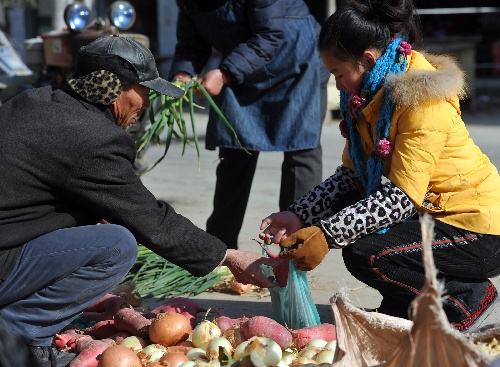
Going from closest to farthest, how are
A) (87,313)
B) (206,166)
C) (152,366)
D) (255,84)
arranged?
(152,366) → (87,313) → (255,84) → (206,166)

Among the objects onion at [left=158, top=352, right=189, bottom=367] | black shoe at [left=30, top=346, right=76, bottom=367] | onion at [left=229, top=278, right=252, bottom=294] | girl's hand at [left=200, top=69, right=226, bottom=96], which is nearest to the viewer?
onion at [left=158, top=352, right=189, bottom=367]

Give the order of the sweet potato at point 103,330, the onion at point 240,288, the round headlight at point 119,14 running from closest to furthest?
the sweet potato at point 103,330
the onion at point 240,288
the round headlight at point 119,14

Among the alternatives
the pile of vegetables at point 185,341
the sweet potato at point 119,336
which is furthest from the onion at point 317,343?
the sweet potato at point 119,336

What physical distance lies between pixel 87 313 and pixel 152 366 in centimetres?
83

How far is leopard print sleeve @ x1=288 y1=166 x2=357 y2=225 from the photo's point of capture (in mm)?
3557

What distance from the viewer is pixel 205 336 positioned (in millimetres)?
3145

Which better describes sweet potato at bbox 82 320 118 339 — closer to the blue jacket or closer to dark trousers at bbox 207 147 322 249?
dark trousers at bbox 207 147 322 249

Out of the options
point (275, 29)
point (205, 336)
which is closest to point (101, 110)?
point (205, 336)

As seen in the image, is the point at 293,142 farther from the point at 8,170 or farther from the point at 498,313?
the point at 8,170

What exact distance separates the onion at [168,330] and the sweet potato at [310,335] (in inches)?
16.0

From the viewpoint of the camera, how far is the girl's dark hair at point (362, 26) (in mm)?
3141

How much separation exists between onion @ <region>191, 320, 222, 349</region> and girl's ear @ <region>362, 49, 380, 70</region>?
1108mm

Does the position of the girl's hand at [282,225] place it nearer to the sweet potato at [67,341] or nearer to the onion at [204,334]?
the onion at [204,334]

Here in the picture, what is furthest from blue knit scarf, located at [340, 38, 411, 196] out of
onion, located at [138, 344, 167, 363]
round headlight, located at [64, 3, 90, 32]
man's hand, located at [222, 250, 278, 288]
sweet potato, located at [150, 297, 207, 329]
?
round headlight, located at [64, 3, 90, 32]
